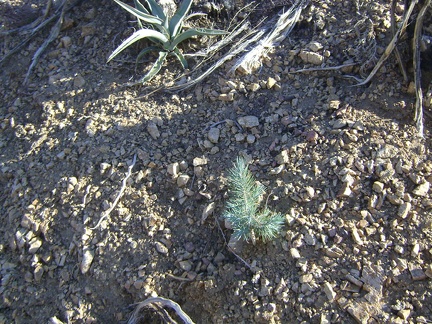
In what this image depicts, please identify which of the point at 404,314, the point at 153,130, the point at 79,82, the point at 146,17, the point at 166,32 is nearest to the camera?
the point at 404,314

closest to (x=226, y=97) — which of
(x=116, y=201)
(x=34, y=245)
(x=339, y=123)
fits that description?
(x=339, y=123)

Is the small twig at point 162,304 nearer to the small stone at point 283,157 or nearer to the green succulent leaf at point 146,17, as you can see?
the small stone at point 283,157

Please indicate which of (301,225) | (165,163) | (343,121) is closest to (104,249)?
(165,163)

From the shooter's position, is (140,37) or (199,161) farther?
(140,37)

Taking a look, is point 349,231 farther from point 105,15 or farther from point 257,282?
point 105,15

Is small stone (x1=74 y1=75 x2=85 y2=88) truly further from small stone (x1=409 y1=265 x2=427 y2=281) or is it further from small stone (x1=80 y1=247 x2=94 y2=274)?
small stone (x1=409 y1=265 x2=427 y2=281)

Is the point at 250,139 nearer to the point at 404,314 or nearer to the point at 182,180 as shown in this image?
the point at 182,180

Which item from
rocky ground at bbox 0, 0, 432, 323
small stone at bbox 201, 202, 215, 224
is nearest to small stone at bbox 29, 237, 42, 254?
rocky ground at bbox 0, 0, 432, 323
